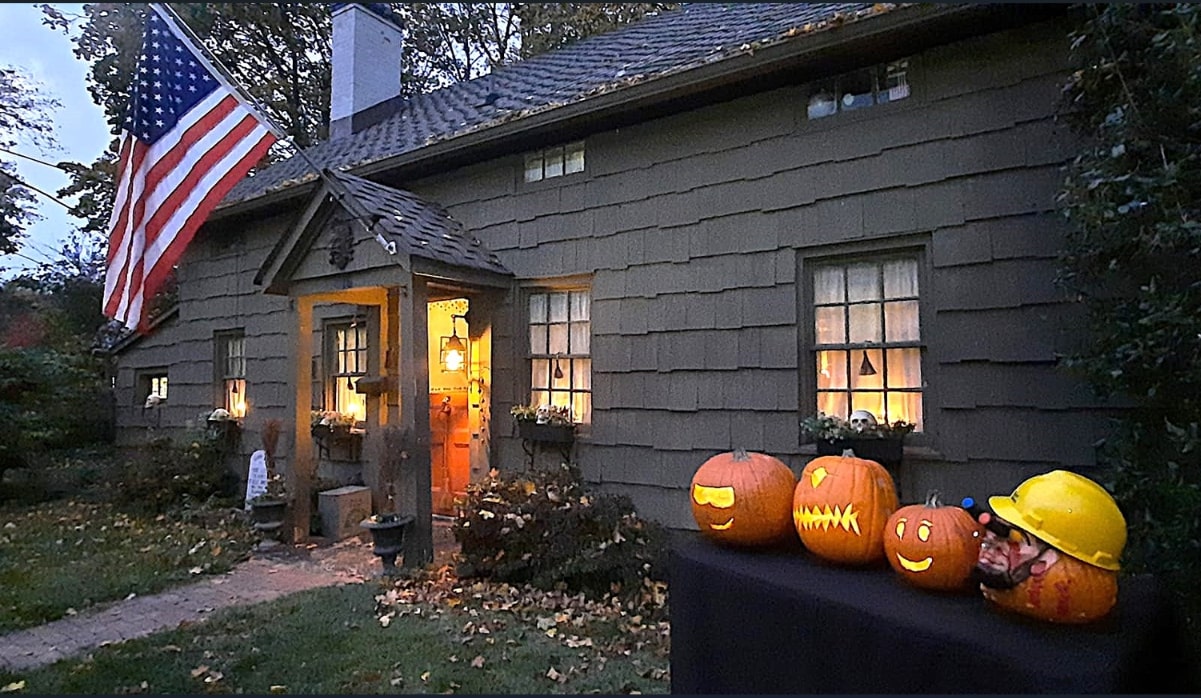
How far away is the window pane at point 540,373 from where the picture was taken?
6141mm

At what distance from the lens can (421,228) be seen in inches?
229

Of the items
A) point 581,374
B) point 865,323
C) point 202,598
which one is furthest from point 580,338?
point 202,598

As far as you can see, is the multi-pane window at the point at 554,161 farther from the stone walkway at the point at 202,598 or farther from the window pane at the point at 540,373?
the stone walkway at the point at 202,598

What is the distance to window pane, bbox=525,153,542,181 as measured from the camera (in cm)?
625

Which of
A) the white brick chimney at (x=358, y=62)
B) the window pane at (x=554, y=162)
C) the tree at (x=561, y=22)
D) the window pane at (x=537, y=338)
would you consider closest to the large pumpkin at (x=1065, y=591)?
the window pane at (x=537, y=338)

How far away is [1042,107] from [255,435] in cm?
871

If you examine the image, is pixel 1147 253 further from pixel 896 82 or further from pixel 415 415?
pixel 415 415

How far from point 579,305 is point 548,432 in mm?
1147

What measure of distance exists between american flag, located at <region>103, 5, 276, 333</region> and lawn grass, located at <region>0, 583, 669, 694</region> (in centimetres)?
250

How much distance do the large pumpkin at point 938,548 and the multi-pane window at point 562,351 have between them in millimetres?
3618

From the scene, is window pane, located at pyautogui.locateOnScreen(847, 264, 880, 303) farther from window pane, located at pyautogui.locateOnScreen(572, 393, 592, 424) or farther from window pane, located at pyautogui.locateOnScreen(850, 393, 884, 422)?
window pane, located at pyautogui.locateOnScreen(572, 393, 592, 424)

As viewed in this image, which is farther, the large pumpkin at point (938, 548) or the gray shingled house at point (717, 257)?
the gray shingled house at point (717, 257)

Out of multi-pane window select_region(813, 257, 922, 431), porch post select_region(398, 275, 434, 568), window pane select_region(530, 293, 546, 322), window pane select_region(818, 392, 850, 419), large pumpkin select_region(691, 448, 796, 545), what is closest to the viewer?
large pumpkin select_region(691, 448, 796, 545)

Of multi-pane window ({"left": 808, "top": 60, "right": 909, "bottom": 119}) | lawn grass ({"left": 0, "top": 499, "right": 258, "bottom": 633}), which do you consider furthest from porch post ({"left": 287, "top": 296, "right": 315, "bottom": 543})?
multi-pane window ({"left": 808, "top": 60, "right": 909, "bottom": 119})
